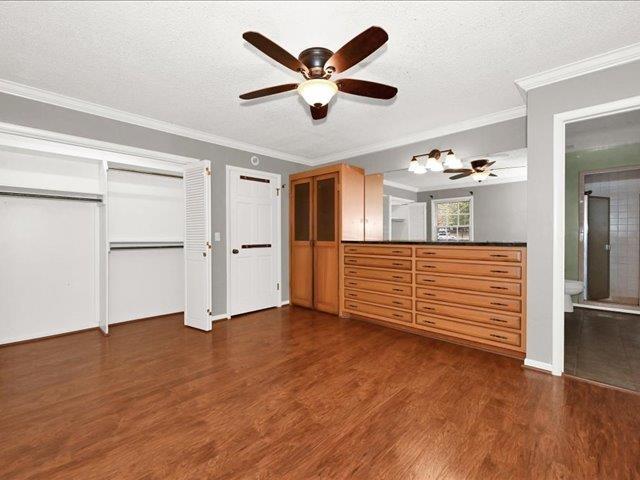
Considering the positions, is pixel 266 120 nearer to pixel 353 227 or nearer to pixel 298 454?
pixel 353 227

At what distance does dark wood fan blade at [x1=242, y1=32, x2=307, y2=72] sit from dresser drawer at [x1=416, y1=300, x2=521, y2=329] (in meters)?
2.63

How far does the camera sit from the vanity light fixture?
3660 millimetres

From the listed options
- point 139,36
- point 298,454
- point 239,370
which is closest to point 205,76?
point 139,36

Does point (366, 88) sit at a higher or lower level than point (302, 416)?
higher

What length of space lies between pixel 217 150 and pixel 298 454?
12.3 ft

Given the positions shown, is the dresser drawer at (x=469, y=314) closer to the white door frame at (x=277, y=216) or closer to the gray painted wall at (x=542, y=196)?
the gray painted wall at (x=542, y=196)

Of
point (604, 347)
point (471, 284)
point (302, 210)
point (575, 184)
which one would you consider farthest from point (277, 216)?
point (575, 184)

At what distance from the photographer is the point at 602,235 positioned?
5.12 m

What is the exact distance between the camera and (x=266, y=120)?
3.60 metres

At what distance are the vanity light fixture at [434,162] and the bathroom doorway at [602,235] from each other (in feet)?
4.18

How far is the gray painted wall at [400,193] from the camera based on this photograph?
4.24 m

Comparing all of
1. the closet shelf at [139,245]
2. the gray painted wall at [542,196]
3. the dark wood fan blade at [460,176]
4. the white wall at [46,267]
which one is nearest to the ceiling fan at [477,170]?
the dark wood fan blade at [460,176]

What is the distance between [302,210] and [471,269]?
269 centimetres

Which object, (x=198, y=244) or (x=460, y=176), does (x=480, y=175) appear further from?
(x=198, y=244)
